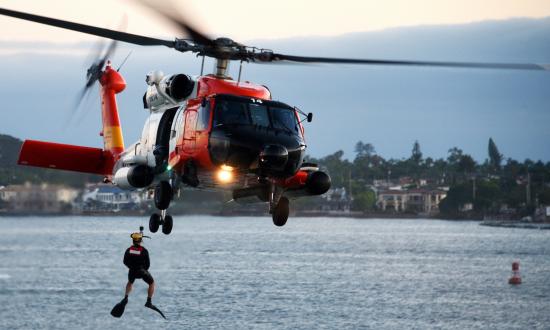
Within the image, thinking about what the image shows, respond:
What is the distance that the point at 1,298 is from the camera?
312 feet

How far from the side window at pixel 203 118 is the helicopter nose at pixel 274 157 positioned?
5.37 ft

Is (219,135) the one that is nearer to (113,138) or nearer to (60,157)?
(60,157)

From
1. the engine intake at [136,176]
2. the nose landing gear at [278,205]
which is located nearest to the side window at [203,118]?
the nose landing gear at [278,205]

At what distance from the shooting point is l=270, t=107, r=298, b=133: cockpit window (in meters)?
19.8

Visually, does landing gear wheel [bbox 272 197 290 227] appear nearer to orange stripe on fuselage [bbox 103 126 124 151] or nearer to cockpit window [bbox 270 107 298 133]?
cockpit window [bbox 270 107 298 133]

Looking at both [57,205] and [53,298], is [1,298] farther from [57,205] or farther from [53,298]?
[57,205]

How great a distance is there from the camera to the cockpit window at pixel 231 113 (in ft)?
64.1

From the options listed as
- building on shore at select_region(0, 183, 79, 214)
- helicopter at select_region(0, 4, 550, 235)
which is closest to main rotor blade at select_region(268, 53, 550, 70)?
helicopter at select_region(0, 4, 550, 235)

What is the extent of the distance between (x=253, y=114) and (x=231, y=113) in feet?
1.44

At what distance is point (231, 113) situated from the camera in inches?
774

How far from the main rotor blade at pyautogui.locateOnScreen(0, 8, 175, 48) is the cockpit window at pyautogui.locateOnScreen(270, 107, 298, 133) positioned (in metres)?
2.47

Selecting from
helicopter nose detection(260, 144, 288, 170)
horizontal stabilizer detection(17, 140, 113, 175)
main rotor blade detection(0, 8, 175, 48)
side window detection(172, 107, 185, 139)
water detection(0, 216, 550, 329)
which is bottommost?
water detection(0, 216, 550, 329)

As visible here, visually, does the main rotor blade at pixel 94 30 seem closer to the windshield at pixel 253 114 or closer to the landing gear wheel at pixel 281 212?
the windshield at pixel 253 114

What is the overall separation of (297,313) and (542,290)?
33240mm
